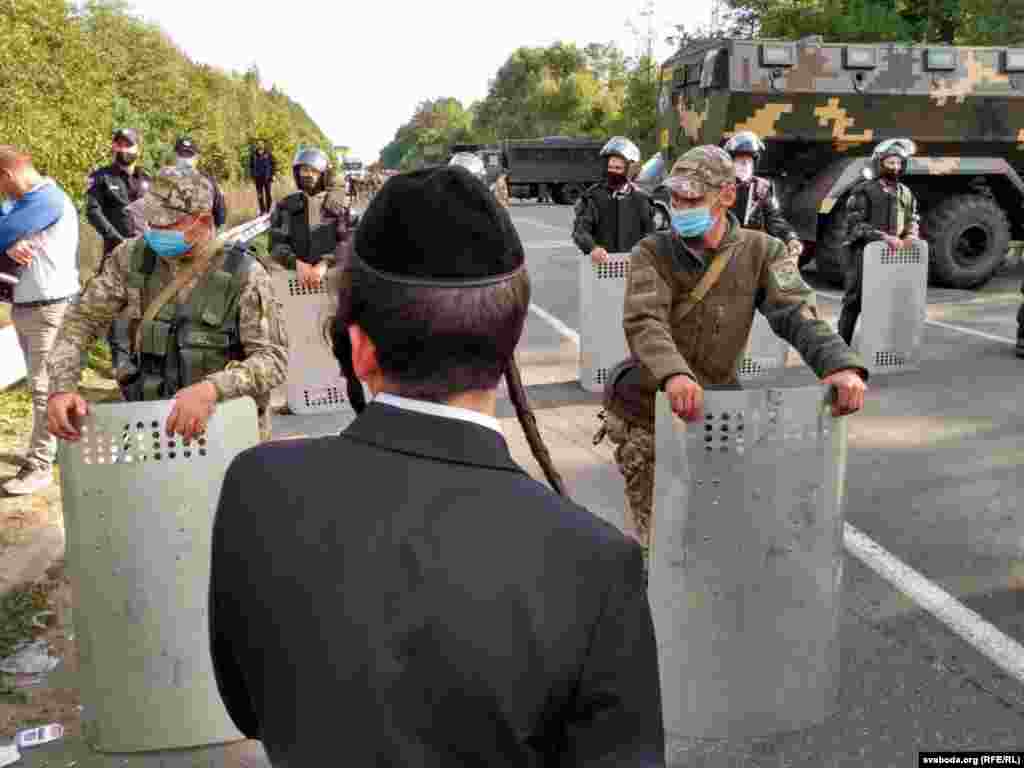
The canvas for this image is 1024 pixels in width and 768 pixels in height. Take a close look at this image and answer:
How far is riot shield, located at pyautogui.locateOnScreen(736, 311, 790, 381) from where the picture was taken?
318 inches

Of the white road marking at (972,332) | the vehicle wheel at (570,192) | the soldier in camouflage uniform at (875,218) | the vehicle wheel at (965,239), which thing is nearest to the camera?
the soldier in camouflage uniform at (875,218)

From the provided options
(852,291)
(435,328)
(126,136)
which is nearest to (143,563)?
(435,328)

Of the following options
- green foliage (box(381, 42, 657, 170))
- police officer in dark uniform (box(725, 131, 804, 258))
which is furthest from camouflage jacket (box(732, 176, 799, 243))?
green foliage (box(381, 42, 657, 170))

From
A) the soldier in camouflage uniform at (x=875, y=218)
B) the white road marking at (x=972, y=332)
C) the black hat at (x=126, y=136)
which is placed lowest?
the white road marking at (x=972, y=332)

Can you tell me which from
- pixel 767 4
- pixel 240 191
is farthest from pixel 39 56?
pixel 767 4

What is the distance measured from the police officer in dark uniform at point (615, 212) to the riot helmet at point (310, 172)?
208 centimetres

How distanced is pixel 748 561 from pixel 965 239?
34.9 ft

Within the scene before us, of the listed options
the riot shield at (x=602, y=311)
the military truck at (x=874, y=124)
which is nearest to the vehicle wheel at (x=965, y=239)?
the military truck at (x=874, y=124)

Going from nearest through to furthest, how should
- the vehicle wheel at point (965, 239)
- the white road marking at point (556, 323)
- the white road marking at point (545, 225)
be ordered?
the white road marking at point (556, 323)
the vehicle wheel at point (965, 239)
the white road marking at point (545, 225)

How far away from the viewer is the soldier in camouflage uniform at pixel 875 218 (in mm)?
7934

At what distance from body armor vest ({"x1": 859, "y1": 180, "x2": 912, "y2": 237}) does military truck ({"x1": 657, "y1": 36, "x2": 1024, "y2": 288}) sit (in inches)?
148

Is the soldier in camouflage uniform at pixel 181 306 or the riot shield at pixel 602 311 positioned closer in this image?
the soldier in camouflage uniform at pixel 181 306

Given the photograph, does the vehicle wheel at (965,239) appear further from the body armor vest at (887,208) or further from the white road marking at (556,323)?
the white road marking at (556,323)

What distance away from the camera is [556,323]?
10555 millimetres
